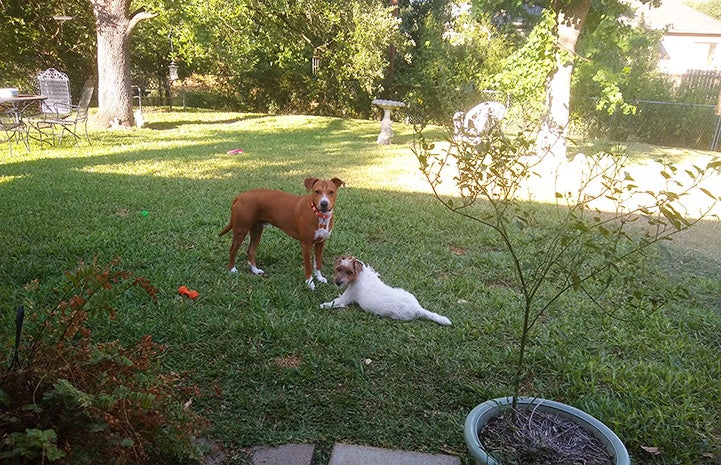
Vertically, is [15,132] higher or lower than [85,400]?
higher

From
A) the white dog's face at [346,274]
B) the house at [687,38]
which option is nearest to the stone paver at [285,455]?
the white dog's face at [346,274]

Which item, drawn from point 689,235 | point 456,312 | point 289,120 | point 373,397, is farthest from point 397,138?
point 373,397

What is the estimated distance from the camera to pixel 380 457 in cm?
215

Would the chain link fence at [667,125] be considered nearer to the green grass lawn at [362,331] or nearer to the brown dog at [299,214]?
the green grass lawn at [362,331]

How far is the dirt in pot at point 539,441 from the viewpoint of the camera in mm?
1827

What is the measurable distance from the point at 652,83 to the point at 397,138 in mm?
9245

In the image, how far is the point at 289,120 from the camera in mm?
16641

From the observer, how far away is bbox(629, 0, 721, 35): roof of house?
91.4 ft

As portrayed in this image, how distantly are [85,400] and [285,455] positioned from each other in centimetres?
105

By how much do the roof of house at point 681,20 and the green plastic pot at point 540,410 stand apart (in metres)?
32.1

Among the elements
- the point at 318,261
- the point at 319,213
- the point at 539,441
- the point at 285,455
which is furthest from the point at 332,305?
the point at 539,441

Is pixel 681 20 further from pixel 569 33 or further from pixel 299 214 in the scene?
pixel 299 214

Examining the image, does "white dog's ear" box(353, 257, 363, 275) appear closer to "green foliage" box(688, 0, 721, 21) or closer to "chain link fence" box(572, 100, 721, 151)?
"chain link fence" box(572, 100, 721, 151)

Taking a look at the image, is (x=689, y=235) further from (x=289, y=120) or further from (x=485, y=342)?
(x=289, y=120)
